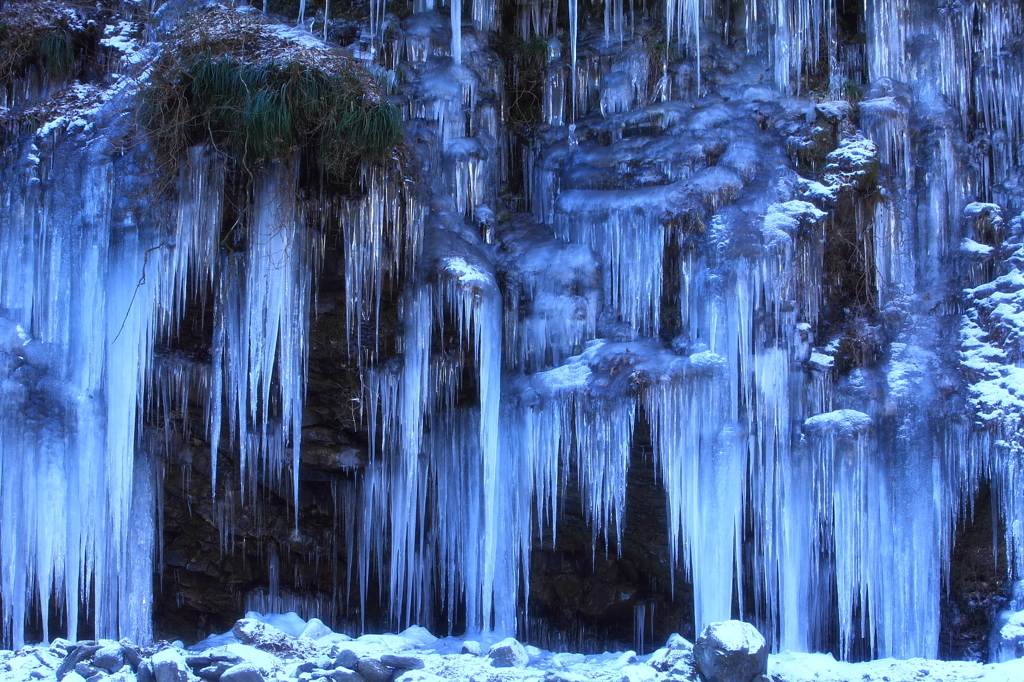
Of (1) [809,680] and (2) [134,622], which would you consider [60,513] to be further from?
(1) [809,680]

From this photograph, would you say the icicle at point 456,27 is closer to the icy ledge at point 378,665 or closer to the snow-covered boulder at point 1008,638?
the icy ledge at point 378,665

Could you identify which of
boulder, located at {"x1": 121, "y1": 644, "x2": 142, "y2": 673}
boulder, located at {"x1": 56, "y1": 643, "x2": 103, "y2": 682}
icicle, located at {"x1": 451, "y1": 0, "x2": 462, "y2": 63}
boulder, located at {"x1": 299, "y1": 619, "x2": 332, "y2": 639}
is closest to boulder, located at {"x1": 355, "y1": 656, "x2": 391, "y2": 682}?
boulder, located at {"x1": 299, "y1": 619, "x2": 332, "y2": 639}

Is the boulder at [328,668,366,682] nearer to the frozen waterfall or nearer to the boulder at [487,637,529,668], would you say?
the boulder at [487,637,529,668]

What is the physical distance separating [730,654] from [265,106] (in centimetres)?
531

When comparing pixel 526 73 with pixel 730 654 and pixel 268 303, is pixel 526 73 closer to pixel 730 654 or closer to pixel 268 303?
pixel 268 303

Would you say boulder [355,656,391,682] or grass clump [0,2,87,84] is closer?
boulder [355,656,391,682]

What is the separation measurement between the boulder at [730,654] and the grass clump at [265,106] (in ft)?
14.9

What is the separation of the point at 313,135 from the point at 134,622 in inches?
170

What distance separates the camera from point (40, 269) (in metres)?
8.51

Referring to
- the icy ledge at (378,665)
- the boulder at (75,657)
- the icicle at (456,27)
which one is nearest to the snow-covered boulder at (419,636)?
the icy ledge at (378,665)

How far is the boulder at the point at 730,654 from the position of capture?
6.98m

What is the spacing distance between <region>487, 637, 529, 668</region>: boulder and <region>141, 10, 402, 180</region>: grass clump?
3947 mm

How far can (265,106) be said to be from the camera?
8242 mm

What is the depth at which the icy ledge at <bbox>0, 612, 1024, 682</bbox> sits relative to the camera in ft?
23.0
